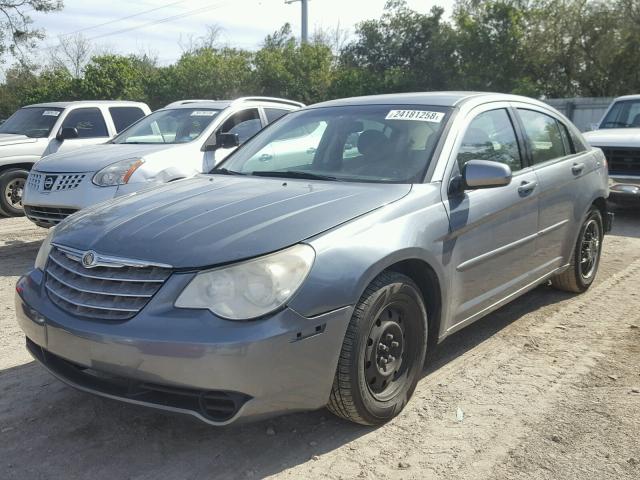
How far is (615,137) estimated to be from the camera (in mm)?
9477

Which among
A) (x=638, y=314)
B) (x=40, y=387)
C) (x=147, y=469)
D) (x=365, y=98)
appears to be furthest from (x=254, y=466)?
(x=638, y=314)

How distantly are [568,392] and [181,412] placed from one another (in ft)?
7.43

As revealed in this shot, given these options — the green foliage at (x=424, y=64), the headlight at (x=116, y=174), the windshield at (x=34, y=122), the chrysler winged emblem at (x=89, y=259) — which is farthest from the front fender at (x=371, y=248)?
the green foliage at (x=424, y=64)

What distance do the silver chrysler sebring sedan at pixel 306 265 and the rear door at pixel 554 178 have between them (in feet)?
0.16

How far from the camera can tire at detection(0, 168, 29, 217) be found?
9852 mm

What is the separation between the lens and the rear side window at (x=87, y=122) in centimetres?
1030

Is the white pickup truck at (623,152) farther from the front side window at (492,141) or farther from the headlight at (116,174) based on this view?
the headlight at (116,174)

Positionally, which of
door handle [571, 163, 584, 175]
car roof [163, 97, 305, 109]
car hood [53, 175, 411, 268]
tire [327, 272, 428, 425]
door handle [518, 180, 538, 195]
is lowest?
tire [327, 272, 428, 425]

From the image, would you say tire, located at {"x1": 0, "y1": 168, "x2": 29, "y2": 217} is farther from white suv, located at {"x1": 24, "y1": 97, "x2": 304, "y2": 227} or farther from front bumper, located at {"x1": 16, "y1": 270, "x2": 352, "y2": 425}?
front bumper, located at {"x1": 16, "y1": 270, "x2": 352, "y2": 425}

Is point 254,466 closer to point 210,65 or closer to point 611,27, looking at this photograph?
point 611,27

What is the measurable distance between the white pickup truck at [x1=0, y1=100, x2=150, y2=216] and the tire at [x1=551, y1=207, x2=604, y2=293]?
7463 mm

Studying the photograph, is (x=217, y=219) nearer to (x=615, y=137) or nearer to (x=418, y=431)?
(x=418, y=431)

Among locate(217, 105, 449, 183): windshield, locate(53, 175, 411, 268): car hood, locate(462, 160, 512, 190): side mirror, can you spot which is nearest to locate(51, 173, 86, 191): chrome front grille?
locate(217, 105, 449, 183): windshield

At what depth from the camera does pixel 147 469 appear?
2.91m
